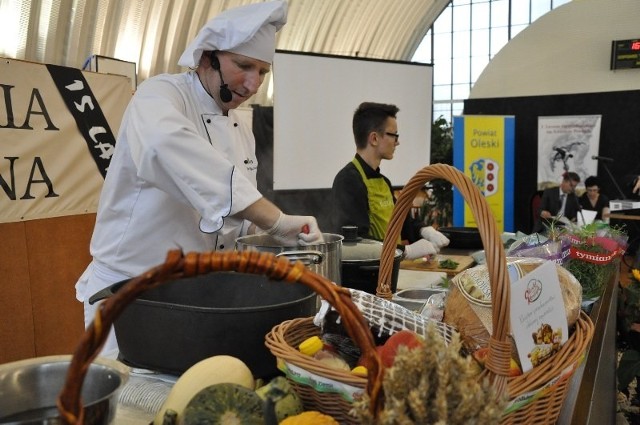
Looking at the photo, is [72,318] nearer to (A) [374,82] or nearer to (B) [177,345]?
(B) [177,345]

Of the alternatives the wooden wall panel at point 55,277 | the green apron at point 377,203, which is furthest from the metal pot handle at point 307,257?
the wooden wall panel at point 55,277

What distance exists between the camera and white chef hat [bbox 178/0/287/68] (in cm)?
178

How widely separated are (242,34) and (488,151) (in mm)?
7473

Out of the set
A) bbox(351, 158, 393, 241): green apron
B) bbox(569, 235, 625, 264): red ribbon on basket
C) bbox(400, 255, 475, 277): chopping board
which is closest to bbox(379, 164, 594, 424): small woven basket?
bbox(569, 235, 625, 264): red ribbon on basket

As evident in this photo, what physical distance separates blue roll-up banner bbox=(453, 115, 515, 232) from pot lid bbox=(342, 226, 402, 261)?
694 cm

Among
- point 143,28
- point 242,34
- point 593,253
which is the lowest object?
point 593,253

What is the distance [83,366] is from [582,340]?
2.78 ft

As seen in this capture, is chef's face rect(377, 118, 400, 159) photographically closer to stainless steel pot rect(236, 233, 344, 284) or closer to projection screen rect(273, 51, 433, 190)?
stainless steel pot rect(236, 233, 344, 284)

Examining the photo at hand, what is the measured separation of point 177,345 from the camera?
1.05 m

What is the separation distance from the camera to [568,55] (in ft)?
32.6

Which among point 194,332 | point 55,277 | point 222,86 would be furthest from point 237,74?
point 55,277

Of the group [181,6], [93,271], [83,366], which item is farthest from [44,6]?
[83,366]

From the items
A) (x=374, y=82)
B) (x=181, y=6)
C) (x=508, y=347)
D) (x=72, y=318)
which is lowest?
(x=72, y=318)

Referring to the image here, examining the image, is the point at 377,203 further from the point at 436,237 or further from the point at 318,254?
the point at 318,254
